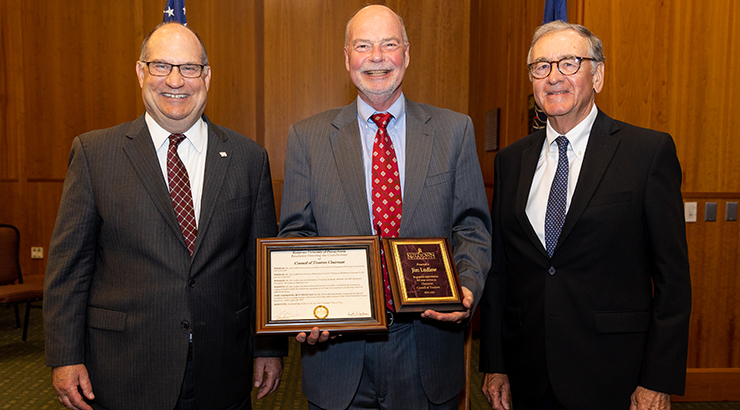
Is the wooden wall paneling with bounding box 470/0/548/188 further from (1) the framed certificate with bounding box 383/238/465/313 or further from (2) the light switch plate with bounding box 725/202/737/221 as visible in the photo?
(1) the framed certificate with bounding box 383/238/465/313

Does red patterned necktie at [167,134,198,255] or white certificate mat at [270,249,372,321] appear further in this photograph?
red patterned necktie at [167,134,198,255]

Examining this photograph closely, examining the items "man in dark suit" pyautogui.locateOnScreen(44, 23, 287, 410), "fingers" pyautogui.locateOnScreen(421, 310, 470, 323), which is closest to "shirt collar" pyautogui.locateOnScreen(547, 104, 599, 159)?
"fingers" pyautogui.locateOnScreen(421, 310, 470, 323)

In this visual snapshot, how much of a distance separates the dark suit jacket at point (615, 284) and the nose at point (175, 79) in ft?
4.64

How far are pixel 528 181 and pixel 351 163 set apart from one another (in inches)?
26.8

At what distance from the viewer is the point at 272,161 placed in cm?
686

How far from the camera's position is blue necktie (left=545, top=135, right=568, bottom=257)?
1.81m

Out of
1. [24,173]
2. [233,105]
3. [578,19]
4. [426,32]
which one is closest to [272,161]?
[233,105]

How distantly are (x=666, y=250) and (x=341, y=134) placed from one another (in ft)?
3.91

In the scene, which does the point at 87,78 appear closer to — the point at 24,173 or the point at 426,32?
the point at 24,173

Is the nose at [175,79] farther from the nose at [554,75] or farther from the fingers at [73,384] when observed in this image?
the nose at [554,75]

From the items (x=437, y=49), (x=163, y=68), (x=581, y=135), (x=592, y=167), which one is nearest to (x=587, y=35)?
(x=581, y=135)

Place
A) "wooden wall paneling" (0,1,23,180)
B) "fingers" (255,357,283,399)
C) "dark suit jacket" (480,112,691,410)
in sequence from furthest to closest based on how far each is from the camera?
"wooden wall paneling" (0,1,23,180) → "fingers" (255,357,283,399) → "dark suit jacket" (480,112,691,410)

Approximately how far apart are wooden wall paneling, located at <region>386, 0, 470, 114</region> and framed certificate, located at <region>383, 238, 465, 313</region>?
17.4 ft

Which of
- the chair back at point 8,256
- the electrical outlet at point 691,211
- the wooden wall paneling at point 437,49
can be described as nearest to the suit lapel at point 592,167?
the electrical outlet at point 691,211
